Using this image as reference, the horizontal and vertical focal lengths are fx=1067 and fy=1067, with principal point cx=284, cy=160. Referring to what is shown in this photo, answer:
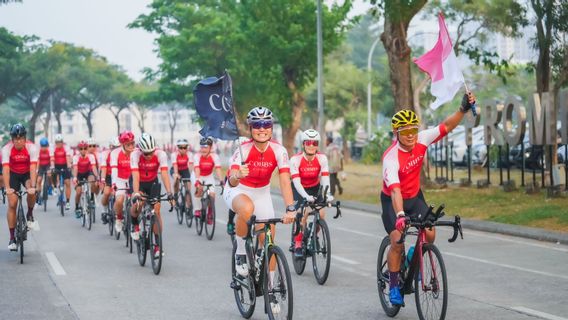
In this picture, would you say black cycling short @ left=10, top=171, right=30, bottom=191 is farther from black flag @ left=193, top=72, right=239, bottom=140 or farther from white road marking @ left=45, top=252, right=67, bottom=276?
black flag @ left=193, top=72, right=239, bottom=140

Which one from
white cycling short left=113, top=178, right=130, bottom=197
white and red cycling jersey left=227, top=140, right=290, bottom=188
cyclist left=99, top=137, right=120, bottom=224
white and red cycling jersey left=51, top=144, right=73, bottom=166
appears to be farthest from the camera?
white and red cycling jersey left=51, top=144, right=73, bottom=166

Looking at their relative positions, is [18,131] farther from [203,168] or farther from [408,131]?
[408,131]

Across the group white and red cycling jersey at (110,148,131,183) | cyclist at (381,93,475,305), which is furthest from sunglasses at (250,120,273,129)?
white and red cycling jersey at (110,148,131,183)

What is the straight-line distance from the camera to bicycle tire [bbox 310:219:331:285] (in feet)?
41.3

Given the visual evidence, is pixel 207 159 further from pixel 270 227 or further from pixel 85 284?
pixel 270 227

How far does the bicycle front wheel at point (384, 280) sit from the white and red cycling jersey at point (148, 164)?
17.9 feet

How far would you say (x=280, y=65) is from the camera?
50344mm

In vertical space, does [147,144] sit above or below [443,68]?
below

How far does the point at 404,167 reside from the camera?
376 inches

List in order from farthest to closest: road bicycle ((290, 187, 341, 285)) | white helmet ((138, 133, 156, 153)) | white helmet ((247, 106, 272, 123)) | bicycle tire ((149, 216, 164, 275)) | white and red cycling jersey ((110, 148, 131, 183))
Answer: white and red cycling jersey ((110, 148, 131, 183))
white helmet ((138, 133, 156, 153))
bicycle tire ((149, 216, 164, 275))
road bicycle ((290, 187, 341, 285))
white helmet ((247, 106, 272, 123))

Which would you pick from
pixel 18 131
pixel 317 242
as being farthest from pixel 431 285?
pixel 18 131

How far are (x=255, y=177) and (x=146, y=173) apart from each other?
542 centimetres

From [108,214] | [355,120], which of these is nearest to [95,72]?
[355,120]

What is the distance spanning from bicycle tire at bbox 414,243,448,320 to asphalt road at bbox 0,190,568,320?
886mm
